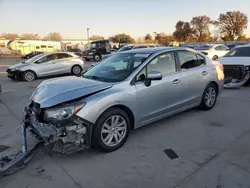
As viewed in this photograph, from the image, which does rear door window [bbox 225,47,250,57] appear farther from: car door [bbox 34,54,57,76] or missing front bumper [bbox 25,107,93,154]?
car door [bbox 34,54,57,76]

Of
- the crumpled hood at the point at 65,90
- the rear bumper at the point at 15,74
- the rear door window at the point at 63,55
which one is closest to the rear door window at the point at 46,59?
the rear door window at the point at 63,55

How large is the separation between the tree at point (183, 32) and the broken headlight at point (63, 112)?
73.1 m

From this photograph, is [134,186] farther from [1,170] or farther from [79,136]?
[1,170]

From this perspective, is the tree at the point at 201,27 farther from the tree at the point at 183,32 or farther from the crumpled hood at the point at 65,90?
the crumpled hood at the point at 65,90

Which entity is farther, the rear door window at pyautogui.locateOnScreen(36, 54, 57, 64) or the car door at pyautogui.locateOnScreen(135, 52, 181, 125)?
the rear door window at pyautogui.locateOnScreen(36, 54, 57, 64)

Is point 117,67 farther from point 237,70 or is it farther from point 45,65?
point 45,65

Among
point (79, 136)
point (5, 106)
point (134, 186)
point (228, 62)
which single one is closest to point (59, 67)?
point (5, 106)

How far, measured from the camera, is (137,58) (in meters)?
4.41

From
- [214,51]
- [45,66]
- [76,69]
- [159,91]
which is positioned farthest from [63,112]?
[214,51]

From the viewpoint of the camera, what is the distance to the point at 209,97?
5.59m

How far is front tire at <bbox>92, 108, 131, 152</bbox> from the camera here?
3467 millimetres

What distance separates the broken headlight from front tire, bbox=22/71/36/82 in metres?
9.70

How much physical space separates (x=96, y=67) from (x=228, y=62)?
601 cm

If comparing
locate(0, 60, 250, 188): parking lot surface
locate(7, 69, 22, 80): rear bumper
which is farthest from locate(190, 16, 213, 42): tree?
locate(0, 60, 250, 188): parking lot surface
